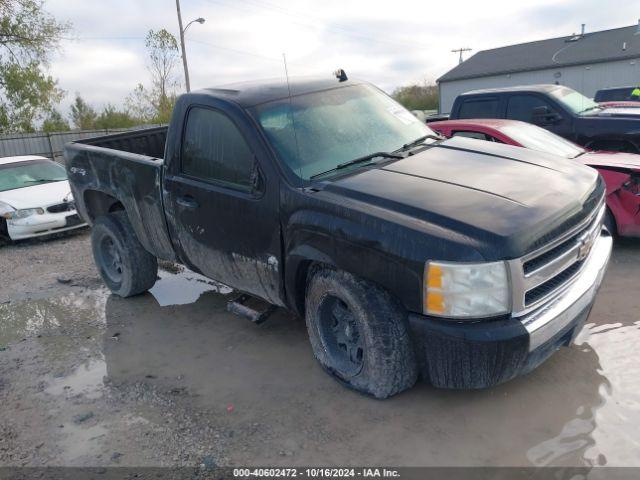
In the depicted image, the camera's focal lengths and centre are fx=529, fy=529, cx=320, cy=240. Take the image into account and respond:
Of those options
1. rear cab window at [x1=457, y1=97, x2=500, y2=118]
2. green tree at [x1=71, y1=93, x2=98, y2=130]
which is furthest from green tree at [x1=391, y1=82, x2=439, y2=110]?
rear cab window at [x1=457, y1=97, x2=500, y2=118]

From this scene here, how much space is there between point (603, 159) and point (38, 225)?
815cm

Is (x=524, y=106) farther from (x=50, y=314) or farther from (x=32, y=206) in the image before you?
(x=32, y=206)

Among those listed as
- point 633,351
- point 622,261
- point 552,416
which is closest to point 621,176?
point 622,261

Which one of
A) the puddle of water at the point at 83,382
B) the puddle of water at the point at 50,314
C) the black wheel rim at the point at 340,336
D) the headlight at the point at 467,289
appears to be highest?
the headlight at the point at 467,289

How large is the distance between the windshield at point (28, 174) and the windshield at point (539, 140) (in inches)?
302

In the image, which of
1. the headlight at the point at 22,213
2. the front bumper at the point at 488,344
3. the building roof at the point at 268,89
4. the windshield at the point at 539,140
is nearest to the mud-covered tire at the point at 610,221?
the windshield at the point at 539,140

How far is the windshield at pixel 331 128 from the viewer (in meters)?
3.57

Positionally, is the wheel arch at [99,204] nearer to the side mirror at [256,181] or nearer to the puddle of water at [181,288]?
the puddle of water at [181,288]

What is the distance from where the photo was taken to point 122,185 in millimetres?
4902

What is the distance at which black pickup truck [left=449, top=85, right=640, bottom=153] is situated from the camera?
702 cm

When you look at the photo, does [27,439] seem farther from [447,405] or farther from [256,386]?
[447,405]

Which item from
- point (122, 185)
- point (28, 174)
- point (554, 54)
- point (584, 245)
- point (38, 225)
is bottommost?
point (38, 225)

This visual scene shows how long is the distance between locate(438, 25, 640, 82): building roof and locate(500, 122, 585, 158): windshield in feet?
106

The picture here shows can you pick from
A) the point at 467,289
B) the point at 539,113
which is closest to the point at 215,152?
the point at 467,289
